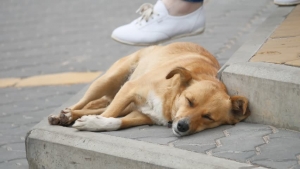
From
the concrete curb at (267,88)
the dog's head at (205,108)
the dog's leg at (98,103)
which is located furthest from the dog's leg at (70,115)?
the concrete curb at (267,88)

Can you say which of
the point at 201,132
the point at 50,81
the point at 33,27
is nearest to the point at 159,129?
the point at 201,132

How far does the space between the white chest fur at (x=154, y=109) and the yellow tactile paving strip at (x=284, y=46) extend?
0.71m

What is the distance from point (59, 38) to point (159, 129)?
13.2ft

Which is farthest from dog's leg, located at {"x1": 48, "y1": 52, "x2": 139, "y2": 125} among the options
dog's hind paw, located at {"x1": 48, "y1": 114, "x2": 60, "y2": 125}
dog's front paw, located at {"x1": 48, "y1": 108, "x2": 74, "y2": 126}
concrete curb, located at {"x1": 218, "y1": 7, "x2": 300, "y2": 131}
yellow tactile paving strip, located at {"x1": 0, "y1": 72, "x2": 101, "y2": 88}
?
yellow tactile paving strip, located at {"x1": 0, "y1": 72, "x2": 101, "y2": 88}

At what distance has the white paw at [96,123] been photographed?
4.48 metres

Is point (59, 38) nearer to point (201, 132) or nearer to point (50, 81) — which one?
point (50, 81)

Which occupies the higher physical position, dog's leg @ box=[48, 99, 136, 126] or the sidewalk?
dog's leg @ box=[48, 99, 136, 126]

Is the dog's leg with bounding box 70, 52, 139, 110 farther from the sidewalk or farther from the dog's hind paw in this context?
the sidewalk

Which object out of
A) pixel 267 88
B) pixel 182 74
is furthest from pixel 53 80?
pixel 267 88

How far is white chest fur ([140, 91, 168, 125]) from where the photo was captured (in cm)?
462

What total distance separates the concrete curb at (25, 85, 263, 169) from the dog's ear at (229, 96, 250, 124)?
0.58m

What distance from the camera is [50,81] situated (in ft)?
22.4

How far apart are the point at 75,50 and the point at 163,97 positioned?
338 cm

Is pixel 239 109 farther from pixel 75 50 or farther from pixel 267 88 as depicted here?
pixel 75 50
